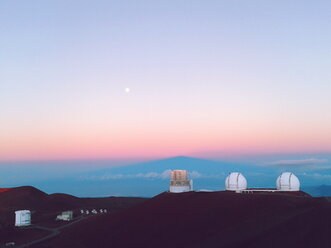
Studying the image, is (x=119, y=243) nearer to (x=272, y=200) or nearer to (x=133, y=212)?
(x=133, y=212)

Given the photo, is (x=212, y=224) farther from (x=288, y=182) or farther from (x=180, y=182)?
(x=180, y=182)

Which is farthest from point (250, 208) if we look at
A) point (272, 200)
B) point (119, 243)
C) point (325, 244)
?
point (119, 243)

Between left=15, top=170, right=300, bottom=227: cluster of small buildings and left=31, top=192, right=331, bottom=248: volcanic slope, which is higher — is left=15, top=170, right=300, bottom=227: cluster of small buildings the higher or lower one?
the higher one

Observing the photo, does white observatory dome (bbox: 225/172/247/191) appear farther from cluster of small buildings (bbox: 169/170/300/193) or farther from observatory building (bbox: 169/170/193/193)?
observatory building (bbox: 169/170/193/193)

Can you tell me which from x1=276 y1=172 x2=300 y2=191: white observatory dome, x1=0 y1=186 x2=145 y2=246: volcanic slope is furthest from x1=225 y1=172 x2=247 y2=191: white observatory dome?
x1=0 y1=186 x2=145 y2=246: volcanic slope

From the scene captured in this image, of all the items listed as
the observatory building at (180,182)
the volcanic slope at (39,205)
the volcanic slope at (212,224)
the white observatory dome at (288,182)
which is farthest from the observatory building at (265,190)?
the volcanic slope at (39,205)

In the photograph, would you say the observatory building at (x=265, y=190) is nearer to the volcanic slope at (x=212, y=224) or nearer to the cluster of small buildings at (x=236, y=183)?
the cluster of small buildings at (x=236, y=183)
